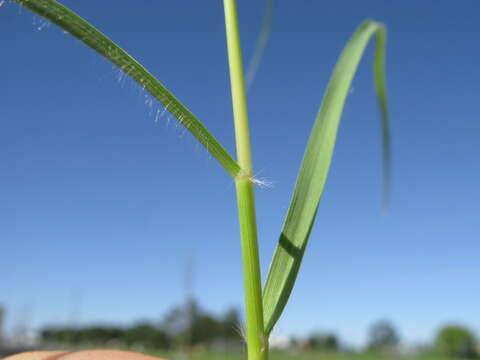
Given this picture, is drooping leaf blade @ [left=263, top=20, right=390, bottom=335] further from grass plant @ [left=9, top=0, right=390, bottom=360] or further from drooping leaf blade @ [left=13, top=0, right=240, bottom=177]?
drooping leaf blade @ [left=13, top=0, right=240, bottom=177]

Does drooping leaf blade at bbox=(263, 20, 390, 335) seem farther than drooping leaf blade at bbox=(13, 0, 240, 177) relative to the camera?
Yes

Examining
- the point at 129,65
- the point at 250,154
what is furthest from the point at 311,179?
the point at 129,65

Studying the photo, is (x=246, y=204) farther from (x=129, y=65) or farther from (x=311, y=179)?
(x=129, y=65)

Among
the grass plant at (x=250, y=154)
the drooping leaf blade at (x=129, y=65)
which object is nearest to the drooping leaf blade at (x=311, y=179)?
the grass plant at (x=250, y=154)

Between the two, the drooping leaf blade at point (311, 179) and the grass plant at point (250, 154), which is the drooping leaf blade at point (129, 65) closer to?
the grass plant at point (250, 154)

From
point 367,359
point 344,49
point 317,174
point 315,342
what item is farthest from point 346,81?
point 315,342

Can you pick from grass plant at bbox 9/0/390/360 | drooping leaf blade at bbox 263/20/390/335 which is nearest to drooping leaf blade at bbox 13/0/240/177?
grass plant at bbox 9/0/390/360
